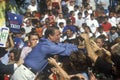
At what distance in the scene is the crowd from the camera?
252 inches

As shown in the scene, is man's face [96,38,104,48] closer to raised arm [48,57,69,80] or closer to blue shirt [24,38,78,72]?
blue shirt [24,38,78,72]

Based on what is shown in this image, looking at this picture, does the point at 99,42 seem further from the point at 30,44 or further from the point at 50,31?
the point at 30,44

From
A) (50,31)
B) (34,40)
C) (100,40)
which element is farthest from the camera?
(34,40)

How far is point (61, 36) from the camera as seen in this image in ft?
21.9

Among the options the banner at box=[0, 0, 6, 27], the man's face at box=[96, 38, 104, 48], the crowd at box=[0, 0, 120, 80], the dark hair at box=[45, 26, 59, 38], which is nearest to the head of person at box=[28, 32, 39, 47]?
the crowd at box=[0, 0, 120, 80]

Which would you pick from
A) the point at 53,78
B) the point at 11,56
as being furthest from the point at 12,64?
the point at 53,78

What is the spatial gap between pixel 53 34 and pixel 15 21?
0.73 meters

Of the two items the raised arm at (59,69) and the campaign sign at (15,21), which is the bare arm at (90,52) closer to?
the raised arm at (59,69)

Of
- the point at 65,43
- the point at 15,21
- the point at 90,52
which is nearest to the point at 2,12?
the point at 15,21

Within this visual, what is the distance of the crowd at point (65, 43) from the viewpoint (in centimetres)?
641

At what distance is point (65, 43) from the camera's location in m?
6.69

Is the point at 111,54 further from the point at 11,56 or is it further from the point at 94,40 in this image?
the point at 11,56

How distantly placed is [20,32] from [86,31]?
1083 mm

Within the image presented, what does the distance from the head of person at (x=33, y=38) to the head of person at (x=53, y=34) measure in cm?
21
